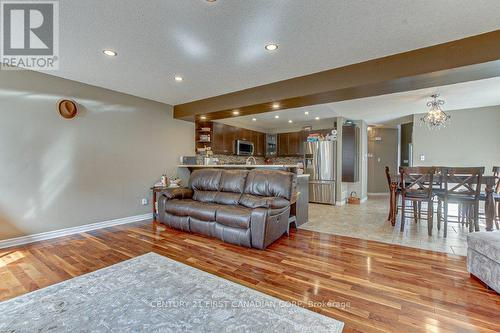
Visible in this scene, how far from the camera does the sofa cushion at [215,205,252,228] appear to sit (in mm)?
2967

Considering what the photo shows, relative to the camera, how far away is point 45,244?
310 cm

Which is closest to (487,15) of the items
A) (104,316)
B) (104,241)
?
(104,316)

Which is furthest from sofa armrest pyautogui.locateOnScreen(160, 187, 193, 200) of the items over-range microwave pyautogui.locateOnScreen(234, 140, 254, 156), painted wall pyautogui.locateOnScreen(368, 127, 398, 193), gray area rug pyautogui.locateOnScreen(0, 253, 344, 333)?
painted wall pyautogui.locateOnScreen(368, 127, 398, 193)

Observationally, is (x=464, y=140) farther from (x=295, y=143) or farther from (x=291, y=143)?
(x=291, y=143)

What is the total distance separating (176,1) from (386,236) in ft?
13.0

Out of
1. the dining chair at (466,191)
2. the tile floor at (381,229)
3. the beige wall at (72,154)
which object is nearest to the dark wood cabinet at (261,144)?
the tile floor at (381,229)

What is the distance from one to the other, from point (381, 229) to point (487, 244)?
6.13ft

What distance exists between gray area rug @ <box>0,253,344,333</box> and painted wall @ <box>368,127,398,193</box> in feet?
24.1

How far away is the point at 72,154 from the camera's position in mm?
3613

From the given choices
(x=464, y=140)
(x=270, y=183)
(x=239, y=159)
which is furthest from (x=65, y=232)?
(x=464, y=140)

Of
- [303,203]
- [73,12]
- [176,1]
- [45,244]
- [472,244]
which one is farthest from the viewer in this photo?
[303,203]

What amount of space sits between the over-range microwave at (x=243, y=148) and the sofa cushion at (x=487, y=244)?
17.1 feet

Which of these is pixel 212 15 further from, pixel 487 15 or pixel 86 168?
pixel 86 168

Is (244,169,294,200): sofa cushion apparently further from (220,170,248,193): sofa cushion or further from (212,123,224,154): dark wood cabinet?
(212,123,224,154): dark wood cabinet
